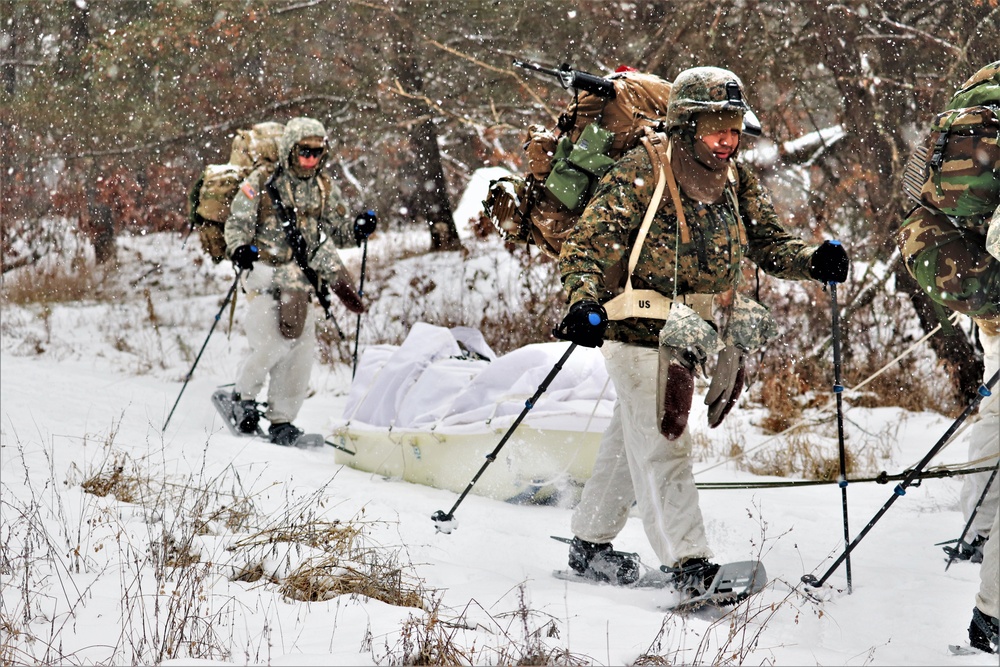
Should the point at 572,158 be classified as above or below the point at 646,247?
above

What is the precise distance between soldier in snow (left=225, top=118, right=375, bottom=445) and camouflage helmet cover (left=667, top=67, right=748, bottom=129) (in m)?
4.21

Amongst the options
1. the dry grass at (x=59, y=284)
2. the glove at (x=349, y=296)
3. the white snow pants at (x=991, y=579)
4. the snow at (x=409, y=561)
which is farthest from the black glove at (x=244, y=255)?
the dry grass at (x=59, y=284)

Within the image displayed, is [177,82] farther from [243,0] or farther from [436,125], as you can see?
[436,125]

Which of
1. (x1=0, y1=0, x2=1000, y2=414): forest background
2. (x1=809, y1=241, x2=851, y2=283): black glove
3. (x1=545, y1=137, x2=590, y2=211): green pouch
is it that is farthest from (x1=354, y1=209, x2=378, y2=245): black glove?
(x1=809, y1=241, x2=851, y2=283): black glove

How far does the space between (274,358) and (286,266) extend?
77cm

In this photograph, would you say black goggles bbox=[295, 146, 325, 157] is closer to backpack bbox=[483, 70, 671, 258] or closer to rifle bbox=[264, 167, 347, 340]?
rifle bbox=[264, 167, 347, 340]

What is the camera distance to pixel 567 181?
4.50 m

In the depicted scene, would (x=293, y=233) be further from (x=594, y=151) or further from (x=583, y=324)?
(x=583, y=324)

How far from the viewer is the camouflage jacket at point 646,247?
3.97 metres

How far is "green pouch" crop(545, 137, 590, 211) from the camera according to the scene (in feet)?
14.7

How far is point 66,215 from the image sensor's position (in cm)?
1605

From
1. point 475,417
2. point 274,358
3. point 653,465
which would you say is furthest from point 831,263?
point 274,358

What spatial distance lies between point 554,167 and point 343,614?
2.24m

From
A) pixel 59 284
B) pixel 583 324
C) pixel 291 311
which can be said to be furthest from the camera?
pixel 59 284
